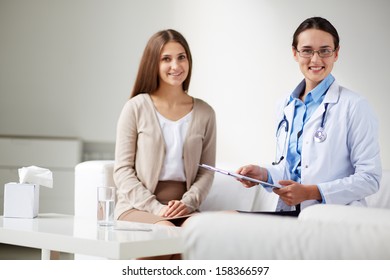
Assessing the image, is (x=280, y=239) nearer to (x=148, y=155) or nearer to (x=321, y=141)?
(x=321, y=141)

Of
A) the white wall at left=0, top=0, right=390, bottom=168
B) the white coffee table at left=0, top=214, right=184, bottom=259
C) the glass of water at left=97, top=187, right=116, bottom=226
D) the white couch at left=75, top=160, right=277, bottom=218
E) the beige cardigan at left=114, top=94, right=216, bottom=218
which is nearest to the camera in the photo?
the white coffee table at left=0, top=214, right=184, bottom=259

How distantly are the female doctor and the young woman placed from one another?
58cm

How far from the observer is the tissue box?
Result: 298 centimetres

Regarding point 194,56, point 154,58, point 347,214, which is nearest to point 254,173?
point 154,58

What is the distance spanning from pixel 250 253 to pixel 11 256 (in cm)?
411

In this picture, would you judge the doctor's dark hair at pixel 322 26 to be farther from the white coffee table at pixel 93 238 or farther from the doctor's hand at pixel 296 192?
the white coffee table at pixel 93 238

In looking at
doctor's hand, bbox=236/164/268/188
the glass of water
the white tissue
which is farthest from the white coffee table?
doctor's hand, bbox=236/164/268/188

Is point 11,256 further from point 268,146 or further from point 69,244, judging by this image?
point 69,244

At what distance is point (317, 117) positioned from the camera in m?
2.73

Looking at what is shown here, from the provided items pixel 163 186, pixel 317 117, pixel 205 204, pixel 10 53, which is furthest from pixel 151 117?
pixel 10 53

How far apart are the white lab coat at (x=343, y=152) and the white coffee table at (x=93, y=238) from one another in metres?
0.58

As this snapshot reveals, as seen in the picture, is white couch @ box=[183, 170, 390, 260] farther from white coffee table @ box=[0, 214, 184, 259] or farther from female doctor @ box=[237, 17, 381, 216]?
female doctor @ box=[237, 17, 381, 216]

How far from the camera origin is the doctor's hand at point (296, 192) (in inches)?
102

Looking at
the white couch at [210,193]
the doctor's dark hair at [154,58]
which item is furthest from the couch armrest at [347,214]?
the white couch at [210,193]
